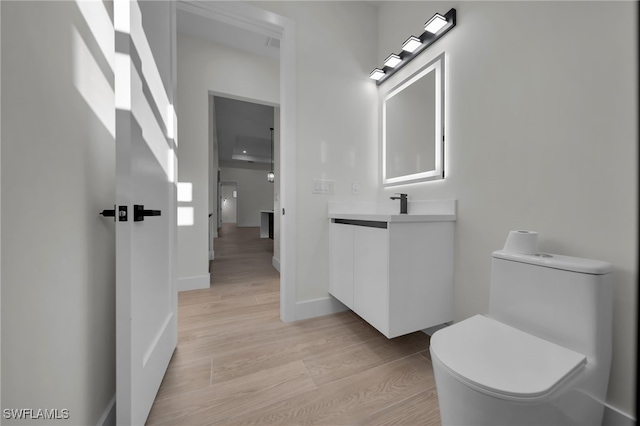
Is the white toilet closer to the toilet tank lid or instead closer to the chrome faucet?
the toilet tank lid

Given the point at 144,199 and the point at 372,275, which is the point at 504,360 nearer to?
the point at 372,275

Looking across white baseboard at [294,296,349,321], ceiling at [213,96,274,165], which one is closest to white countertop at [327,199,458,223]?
white baseboard at [294,296,349,321]

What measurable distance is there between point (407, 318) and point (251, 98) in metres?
2.83

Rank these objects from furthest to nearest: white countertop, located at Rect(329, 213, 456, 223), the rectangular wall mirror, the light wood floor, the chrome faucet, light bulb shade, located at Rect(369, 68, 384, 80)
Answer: light bulb shade, located at Rect(369, 68, 384, 80) → the chrome faucet → the rectangular wall mirror → white countertop, located at Rect(329, 213, 456, 223) → the light wood floor

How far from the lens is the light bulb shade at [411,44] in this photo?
1.68 metres

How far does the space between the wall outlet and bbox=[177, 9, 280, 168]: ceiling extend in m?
1.87

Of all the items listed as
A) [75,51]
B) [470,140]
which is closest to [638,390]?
[75,51]

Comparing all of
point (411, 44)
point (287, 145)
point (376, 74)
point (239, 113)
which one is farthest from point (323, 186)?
point (239, 113)

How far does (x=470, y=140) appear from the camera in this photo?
1395 mm

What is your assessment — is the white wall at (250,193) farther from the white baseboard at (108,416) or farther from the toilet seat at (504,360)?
the toilet seat at (504,360)

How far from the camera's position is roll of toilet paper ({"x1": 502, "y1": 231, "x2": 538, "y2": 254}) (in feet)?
3.32

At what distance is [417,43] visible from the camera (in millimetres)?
1687

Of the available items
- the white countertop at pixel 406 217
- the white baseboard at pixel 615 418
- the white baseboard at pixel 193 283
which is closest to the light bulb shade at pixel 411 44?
the white countertop at pixel 406 217

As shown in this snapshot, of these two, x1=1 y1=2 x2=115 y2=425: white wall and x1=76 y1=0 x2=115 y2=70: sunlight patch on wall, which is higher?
x1=76 y1=0 x2=115 y2=70: sunlight patch on wall
